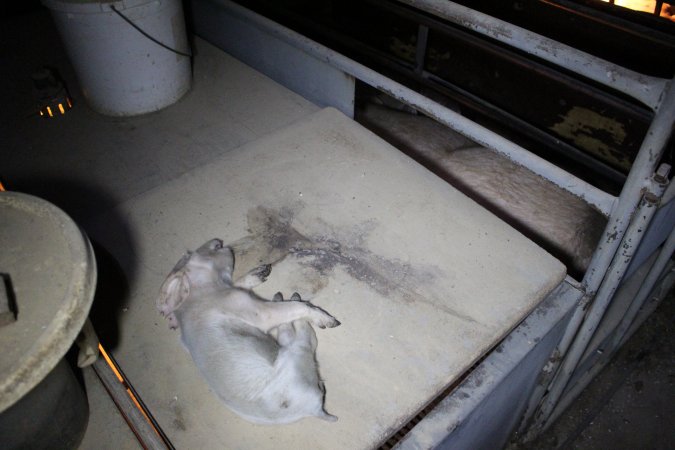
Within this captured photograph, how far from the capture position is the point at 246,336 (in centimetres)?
108

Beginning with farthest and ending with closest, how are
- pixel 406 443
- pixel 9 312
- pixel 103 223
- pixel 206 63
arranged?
pixel 206 63 → pixel 103 223 → pixel 406 443 → pixel 9 312

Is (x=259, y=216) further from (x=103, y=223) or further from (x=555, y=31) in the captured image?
(x=555, y=31)

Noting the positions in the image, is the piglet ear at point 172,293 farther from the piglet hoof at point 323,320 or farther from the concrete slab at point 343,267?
the piglet hoof at point 323,320

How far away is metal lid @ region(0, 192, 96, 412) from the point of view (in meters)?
0.69

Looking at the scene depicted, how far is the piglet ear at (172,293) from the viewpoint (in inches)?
46.6

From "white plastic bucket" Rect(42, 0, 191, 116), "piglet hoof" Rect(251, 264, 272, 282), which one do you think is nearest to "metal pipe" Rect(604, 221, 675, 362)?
"piglet hoof" Rect(251, 264, 272, 282)

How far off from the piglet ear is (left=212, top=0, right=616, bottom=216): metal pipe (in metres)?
0.88

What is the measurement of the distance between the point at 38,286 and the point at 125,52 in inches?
48.9

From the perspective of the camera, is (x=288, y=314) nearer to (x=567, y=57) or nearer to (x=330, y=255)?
(x=330, y=255)

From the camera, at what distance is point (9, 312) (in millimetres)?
721

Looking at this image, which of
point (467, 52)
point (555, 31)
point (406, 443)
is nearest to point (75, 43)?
point (406, 443)

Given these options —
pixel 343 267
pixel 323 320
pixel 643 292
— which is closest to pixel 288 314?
pixel 323 320

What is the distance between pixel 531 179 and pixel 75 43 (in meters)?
1.77

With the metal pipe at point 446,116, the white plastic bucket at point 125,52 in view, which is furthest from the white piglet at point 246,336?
the white plastic bucket at point 125,52
